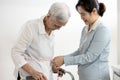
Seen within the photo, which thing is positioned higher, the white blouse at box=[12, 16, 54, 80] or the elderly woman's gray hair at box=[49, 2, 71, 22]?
the elderly woman's gray hair at box=[49, 2, 71, 22]

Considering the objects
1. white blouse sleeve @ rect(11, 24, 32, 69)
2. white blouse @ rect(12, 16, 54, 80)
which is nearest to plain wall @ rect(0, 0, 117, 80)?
white blouse @ rect(12, 16, 54, 80)

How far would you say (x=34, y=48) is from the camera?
5.25 ft

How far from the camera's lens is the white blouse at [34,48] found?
1.53m

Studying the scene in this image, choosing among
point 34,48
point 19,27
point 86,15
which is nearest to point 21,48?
point 34,48

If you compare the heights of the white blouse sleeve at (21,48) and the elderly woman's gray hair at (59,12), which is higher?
the elderly woman's gray hair at (59,12)

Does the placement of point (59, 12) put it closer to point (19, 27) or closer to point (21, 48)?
point (21, 48)

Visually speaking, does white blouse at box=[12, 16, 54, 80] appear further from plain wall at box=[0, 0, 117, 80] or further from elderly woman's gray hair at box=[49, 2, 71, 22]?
plain wall at box=[0, 0, 117, 80]

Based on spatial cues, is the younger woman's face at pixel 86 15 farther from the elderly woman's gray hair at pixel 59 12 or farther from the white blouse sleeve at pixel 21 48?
the white blouse sleeve at pixel 21 48

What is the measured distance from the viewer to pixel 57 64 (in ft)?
5.46

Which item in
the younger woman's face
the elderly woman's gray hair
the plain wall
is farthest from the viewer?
the plain wall

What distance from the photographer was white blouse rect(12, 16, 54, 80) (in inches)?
60.1

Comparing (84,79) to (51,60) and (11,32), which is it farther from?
(11,32)

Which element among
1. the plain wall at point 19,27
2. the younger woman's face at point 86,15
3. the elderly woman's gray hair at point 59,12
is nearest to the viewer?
the elderly woman's gray hair at point 59,12

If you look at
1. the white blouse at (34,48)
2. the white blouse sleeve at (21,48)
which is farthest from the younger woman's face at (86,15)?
the white blouse sleeve at (21,48)
